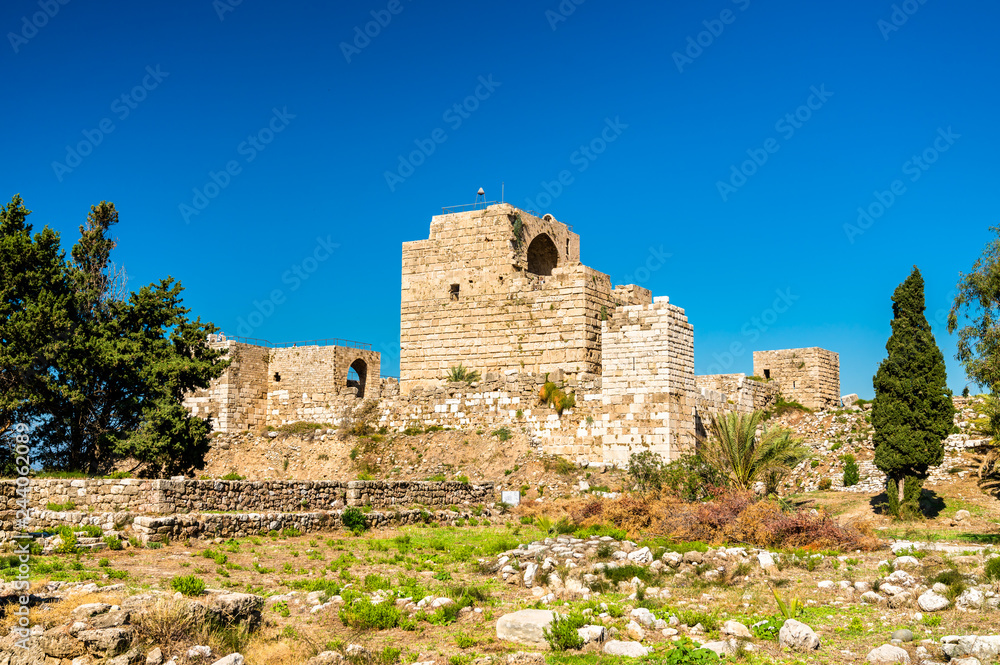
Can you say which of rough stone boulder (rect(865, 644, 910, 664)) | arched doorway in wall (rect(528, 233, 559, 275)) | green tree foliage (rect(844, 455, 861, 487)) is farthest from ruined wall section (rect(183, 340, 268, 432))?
rough stone boulder (rect(865, 644, 910, 664))

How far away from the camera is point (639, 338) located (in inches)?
822

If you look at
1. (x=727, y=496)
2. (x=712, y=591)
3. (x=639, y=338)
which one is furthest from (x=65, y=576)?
(x=639, y=338)

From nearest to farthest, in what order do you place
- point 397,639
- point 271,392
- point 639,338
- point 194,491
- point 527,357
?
point 397,639 < point 194,491 < point 639,338 < point 527,357 < point 271,392

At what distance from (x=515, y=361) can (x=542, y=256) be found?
180 inches

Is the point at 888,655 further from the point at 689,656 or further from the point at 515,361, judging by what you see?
the point at 515,361

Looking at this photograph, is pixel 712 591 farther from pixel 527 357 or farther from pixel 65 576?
pixel 527 357

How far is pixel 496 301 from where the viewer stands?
2323 cm

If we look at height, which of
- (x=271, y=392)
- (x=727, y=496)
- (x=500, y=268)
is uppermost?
(x=500, y=268)

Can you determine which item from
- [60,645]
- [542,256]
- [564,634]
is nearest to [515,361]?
[542,256]

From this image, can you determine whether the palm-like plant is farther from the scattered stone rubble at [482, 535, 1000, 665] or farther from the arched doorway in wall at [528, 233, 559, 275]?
the arched doorway in wall at [528, 233, 559, 275]

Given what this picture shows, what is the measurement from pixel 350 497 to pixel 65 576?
293 inches

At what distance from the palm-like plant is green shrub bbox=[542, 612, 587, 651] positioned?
10429 millimetres

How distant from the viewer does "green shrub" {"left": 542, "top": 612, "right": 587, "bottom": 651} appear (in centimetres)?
730

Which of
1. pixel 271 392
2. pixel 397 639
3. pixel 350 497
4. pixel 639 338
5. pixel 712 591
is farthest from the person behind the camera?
pixel 271 392
